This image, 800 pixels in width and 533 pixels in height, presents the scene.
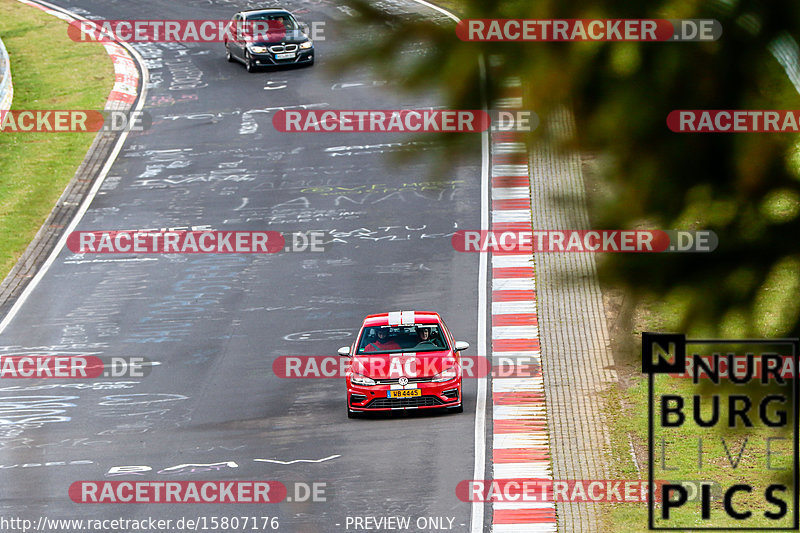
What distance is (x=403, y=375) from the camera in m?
19.3

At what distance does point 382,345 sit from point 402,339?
36 centimetres

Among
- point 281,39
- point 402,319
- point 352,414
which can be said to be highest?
point 281,39

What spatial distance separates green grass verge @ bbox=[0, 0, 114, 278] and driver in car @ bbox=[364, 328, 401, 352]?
440 inches

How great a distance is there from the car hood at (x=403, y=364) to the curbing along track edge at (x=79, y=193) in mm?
8977

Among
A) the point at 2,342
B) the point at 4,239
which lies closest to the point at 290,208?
the point at 4,239

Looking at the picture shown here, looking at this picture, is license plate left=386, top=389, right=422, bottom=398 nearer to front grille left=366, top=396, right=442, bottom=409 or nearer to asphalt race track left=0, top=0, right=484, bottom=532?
front grille left=366, top=396, right=442, bottom=409

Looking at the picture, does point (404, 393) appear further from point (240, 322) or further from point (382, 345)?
point (240, 322)

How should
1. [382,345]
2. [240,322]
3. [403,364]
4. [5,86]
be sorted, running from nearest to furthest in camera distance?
[403,364] < [382,345] < [240,322] < [5,86]

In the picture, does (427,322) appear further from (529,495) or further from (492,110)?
(492,110)

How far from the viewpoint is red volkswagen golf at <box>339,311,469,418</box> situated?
19156 millimetres

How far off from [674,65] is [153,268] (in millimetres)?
26545

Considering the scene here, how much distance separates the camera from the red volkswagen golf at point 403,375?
754 inches

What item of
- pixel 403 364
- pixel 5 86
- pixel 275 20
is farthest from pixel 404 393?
pixel 275 20

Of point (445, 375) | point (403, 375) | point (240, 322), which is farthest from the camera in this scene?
point (240, 322)
